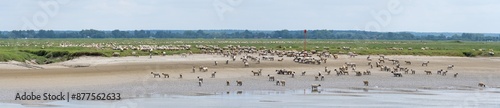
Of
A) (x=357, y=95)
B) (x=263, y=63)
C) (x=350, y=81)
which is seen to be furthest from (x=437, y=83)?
(x=263, y=63)

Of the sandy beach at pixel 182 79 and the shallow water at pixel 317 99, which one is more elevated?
the shallow water at pixel 317 99

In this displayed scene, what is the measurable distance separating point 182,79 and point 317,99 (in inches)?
363

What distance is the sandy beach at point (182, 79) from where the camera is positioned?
2756 cm

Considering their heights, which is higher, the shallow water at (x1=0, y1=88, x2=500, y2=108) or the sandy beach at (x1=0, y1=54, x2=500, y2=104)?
the shallow water at (x1=0, y1=88, x2=500, y2=108)

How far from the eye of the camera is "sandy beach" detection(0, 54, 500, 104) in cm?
2756

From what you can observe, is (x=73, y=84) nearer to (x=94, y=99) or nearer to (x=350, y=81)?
(x=94, y=99)

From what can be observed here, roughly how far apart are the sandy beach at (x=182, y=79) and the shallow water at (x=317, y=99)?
4.27 feet

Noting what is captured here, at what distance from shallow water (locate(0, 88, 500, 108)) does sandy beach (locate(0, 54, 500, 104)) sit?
1.30 metres

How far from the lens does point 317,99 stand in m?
24.8

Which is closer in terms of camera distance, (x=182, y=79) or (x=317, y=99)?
(x=317, y=99)

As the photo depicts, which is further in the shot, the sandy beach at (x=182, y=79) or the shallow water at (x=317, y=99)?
the sandy beach at (x=182, y=79)

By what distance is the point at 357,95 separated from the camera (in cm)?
2650

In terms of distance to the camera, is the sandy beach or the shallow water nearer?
the shallow water

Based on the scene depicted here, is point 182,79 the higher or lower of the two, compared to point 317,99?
lower
